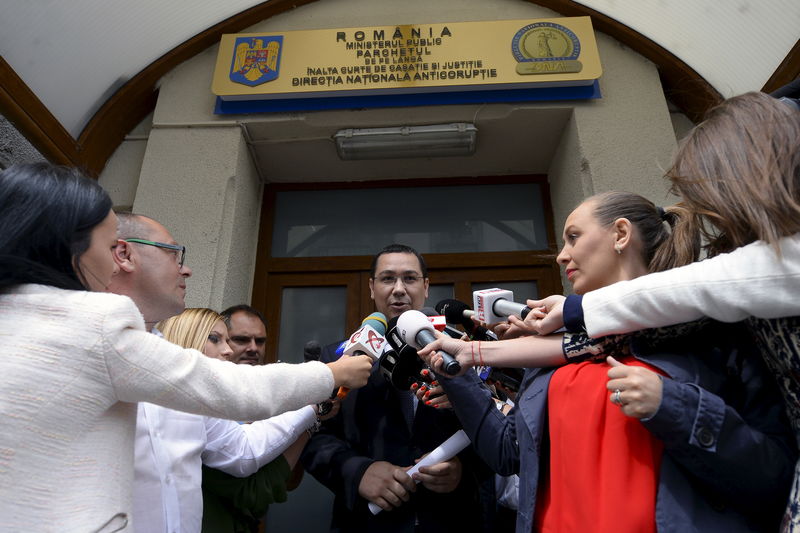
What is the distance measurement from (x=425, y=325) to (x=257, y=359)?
61.0 inches

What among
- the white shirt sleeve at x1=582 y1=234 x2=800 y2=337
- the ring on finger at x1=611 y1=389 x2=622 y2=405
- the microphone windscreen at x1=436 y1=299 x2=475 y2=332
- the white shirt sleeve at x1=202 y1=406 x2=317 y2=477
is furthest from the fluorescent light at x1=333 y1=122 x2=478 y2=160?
the ring on finger at x1=611 y1=389 x2=622 y2=405

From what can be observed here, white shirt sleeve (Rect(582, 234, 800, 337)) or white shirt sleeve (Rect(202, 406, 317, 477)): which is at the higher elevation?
white shirt sleeve (Rect(582, 234, 800, 337))

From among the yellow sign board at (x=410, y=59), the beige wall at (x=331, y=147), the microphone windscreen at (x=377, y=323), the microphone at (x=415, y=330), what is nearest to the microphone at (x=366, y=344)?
the microphone windscreen at (x=377, y=323)

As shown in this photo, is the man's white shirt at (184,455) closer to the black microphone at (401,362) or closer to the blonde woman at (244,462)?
the blonde woman at (244,462)

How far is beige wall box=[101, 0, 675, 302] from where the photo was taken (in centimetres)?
380

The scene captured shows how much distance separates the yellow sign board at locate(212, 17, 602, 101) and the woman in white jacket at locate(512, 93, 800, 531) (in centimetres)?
276

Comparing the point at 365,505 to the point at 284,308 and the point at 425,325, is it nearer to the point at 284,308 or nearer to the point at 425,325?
the point at 425,325

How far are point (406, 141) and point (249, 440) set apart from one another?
2598mm

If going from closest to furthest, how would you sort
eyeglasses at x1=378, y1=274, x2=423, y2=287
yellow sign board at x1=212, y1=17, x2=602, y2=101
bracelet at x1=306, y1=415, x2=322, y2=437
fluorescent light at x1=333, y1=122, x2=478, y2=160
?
bracelet at x1=306, y1=415, x2=322, y2=437 → eyeglasses at x1=378, y1=274, x2=423, y2=287 → yellow sign board at x1=212, y1=17, x2=602, y2=101 → fluorescent light at x1=333, y1=122, x2=478, y2=160

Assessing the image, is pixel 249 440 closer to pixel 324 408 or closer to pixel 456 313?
pixel 324 408

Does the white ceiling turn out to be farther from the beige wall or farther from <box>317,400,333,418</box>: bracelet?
<box>317,400,333,418</box>: bracelet

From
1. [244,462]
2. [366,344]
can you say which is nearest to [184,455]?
[244,462]

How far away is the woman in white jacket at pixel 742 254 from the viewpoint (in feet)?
3.74

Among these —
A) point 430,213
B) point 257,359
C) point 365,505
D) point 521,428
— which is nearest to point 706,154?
point 521,428
